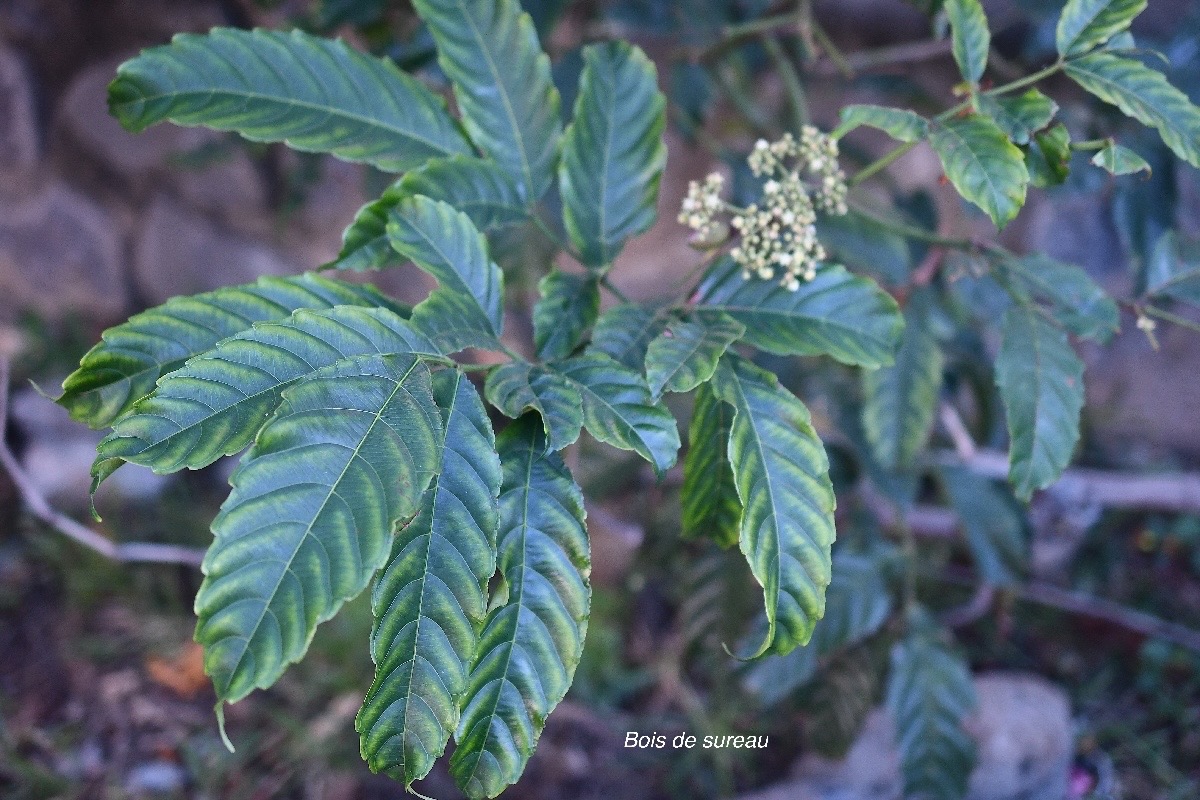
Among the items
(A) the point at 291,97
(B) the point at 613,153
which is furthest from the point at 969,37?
(A) the point at 291,97

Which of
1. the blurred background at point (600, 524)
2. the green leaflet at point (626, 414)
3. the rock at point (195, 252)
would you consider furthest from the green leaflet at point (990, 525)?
the rock at point (195, 252)

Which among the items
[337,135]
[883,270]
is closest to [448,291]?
[337,135]

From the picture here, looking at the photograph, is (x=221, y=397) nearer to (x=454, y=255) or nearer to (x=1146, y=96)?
(x=454, y=255)

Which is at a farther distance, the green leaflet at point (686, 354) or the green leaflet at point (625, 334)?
the green leaflet at point (625, 334)

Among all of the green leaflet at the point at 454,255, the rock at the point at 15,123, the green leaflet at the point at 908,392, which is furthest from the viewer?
the rock at the point at 15,123

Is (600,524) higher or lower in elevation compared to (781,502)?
lower

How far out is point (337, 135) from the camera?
861 mm

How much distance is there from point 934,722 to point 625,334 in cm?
100

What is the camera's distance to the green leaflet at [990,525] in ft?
5.07

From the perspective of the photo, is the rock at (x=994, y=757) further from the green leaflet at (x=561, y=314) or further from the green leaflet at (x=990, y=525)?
the green leaflet at (x=561, y=314)

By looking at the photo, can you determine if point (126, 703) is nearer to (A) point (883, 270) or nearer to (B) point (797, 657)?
(B) point (797, 657)

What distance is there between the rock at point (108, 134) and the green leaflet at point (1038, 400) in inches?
78.2

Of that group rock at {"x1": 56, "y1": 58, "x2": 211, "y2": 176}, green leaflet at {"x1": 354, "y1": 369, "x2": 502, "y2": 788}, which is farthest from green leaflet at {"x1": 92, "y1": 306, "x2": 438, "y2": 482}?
rock at {"x1": 56, "y1": 58, "x2": 211, "y2": 176}

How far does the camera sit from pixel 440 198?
2.81 feet
